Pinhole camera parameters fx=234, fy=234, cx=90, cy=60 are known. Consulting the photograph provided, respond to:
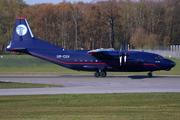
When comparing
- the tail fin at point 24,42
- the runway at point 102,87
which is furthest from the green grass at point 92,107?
the tail fin at point 24,42

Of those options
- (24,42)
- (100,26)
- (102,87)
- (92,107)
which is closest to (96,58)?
(102,87)

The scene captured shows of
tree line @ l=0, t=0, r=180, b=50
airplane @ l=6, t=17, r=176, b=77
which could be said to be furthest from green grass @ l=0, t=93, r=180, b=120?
tree line @ l=0, t=0, r=180, b=50

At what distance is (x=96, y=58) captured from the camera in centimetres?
3103

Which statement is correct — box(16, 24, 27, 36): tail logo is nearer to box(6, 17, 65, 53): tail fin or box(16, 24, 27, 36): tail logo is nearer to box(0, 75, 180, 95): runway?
box(6, 17, 65, 53): tail fin

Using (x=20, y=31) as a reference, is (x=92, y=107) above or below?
below

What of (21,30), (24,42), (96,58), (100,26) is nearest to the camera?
(96,58)

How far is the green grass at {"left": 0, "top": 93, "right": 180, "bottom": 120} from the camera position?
441 inches

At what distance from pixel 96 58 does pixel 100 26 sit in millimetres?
49441

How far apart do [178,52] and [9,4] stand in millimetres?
76655

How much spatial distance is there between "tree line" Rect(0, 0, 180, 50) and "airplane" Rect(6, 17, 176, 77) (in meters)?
43.9

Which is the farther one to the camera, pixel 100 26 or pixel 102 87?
pixel 100 26

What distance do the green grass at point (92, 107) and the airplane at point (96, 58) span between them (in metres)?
13.7

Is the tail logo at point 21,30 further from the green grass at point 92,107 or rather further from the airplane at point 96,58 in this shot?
the green grass at point 92,107

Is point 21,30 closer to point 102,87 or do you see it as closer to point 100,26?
point 102,87
